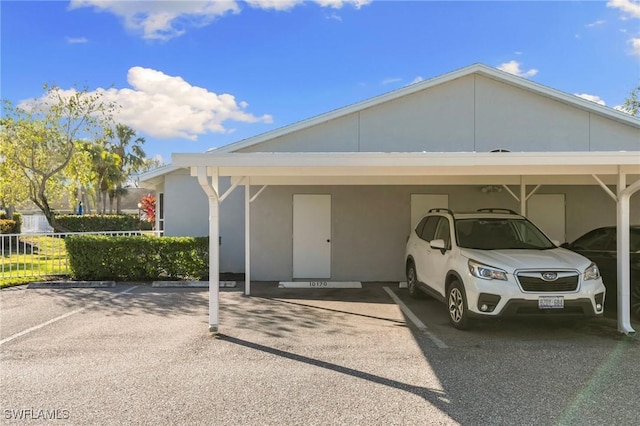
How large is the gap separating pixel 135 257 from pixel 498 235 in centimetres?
857

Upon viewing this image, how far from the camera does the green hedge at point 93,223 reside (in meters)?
26.9

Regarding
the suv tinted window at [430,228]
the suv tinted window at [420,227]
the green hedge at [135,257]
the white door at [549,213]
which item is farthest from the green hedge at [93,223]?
the white door at [549,213]

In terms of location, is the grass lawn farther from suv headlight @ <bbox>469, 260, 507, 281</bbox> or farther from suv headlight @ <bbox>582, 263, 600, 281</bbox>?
suv headlight @ <bbox>582, 263, 600, 281</bbox>

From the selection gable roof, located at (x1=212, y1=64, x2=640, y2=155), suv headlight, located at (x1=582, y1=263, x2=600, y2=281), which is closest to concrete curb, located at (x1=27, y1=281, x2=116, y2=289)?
gable roof, located at (x1=212, y1=64, x2=640, y2=155)

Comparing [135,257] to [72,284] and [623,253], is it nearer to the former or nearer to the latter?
[72,284]

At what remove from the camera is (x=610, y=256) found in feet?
25.2

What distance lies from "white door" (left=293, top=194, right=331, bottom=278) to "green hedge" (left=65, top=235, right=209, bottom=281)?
2.41 m

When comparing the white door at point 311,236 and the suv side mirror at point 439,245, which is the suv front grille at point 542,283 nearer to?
the suv side mirror at point 439,245

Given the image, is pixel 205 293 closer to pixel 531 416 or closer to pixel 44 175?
pixel 531 416

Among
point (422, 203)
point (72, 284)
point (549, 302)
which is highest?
point (422, 203)

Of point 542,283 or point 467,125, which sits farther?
point 467,125

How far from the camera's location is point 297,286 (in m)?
10.8

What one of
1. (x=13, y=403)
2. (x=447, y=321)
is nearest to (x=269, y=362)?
(x=13, y=403)

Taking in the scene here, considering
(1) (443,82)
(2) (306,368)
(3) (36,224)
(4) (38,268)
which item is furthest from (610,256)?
(3) (36,224)
